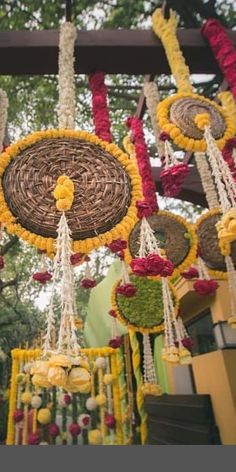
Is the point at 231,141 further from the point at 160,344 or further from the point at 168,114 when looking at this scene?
the point at 160,344

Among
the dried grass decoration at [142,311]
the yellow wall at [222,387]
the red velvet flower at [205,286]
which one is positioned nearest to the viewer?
the red velvet flower at [205,286]

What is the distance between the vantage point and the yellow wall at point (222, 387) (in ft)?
12.9

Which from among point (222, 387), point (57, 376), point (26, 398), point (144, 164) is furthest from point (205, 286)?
point (26, 398)

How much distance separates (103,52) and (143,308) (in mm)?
2036

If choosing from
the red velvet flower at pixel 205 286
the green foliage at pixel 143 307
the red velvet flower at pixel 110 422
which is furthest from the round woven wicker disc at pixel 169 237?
the red velvet flower at pixel 110 422

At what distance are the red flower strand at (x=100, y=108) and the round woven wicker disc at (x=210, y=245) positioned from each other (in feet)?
3.51

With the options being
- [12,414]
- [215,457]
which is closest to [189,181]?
[215,457]

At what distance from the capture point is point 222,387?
427 cm

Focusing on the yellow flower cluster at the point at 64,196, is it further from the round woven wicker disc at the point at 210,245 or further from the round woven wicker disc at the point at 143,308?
the round woven wicker disc at the point at 143,308

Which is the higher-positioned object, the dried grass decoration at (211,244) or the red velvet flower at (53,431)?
the dried grass decoration at (211,244)

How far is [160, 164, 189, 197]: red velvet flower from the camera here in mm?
1617

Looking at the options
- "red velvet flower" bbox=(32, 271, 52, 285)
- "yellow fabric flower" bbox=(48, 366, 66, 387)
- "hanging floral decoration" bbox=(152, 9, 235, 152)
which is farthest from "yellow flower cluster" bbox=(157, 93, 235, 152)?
"yellow fabric flower" bbox=(48, 366, 66, 387)

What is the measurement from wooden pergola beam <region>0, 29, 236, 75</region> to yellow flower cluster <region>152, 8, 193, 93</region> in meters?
0.07

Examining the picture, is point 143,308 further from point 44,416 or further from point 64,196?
point 44,416
